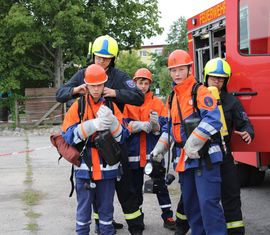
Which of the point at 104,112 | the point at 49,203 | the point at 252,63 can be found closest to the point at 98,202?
the point at 104,112

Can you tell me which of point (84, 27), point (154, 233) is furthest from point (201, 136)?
point (84, 27)

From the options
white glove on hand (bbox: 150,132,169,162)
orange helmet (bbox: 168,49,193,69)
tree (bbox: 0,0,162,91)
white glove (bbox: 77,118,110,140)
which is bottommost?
white glove on hand (bbox: 150,132,169,162)

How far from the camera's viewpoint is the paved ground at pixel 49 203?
509 centimetres

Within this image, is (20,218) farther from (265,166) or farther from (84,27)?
(84,27)

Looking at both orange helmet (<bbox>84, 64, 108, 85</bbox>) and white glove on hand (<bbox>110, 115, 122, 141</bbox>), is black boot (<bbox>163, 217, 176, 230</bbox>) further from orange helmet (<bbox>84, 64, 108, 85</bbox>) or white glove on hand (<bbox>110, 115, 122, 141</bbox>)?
orange helmet (<bbox>84, 64, 108, 85</bbox>)

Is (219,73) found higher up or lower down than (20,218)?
higher up

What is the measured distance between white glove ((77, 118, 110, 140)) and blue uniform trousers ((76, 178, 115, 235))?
0.43 metres

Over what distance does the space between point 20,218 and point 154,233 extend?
1.66 metres

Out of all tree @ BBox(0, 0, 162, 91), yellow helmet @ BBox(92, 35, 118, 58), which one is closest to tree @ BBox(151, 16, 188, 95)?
tree @ BBox(0, 0, 162, 91)

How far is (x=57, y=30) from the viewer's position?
19.3m

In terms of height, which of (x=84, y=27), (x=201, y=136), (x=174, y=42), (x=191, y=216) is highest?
(x=174, y=42)

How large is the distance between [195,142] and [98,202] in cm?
103

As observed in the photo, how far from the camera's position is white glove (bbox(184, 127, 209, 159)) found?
3.62m

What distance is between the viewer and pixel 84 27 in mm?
19453
